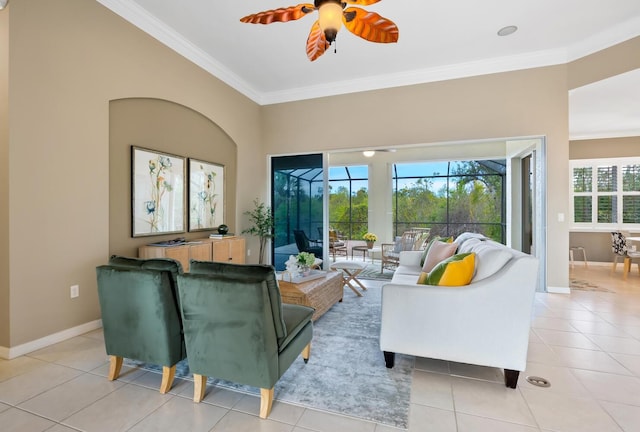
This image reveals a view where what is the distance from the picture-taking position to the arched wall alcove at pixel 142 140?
3.33 meters

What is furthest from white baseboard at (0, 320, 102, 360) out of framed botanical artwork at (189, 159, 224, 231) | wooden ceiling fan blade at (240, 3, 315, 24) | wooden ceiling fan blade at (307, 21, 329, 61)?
wooden ceiling fan blade at (307, 21, 329, 61)

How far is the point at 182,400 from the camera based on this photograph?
1986mm

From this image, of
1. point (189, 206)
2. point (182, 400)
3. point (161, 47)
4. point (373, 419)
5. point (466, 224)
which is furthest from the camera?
point (466, 224)

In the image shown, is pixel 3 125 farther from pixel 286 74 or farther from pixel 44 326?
pixel 286 74

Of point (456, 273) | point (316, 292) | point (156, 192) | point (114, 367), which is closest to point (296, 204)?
point (156, 192)

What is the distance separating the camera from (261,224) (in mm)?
5574

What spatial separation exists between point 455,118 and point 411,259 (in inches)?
95.6

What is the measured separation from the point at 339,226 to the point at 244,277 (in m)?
7.17

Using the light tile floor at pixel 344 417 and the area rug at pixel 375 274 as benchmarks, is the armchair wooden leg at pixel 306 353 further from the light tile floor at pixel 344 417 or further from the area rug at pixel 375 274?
the area rug at pixel 375 274

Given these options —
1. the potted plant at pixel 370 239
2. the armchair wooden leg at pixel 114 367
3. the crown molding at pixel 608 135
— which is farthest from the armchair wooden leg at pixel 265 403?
the crown molding at pixel 608 135

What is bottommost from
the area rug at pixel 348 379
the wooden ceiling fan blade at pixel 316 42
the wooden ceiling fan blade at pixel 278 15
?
the area rug at pixel 348 379

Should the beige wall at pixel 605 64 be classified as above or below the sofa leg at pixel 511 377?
above

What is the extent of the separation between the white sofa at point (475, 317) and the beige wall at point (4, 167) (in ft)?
10.3

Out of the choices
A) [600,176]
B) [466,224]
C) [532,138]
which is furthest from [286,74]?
[600,176]
